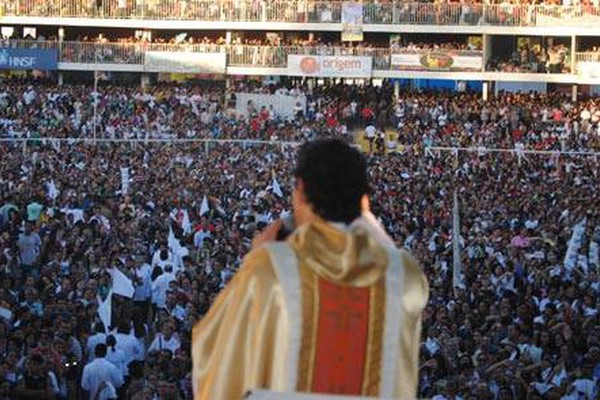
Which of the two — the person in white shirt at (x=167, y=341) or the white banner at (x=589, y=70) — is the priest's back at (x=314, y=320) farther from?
the white banner at (x=589, y=70)

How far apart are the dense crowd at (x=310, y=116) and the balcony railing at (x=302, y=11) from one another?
8.48ft

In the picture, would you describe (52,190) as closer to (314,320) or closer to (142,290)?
(142,290)

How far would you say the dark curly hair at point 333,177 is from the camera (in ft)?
15.0

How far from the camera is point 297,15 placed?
5528 cm

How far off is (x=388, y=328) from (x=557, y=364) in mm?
7263

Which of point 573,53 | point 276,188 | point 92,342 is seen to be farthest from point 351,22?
point 92,342

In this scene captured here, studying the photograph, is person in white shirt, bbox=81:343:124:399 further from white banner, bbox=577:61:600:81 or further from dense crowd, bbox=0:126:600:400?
white banner, bbox=577:61:600:81

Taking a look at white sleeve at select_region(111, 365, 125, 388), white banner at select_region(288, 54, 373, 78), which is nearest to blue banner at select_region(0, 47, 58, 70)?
white banner at select_region(288, 54, 373, 78)

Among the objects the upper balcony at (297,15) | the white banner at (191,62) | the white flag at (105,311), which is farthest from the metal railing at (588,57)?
the white flag at (105,311)

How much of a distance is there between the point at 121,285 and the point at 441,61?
39390mm

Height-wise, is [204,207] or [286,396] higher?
A: [286,396]

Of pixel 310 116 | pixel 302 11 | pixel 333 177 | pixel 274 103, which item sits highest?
pixel 333 177

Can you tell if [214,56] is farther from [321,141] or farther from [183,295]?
[321,141]

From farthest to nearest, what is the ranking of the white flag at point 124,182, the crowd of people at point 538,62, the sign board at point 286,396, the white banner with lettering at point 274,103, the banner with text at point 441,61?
the banner with text at point 441,61 → the crowd of people at point 538,62 → the white banner with lettering at point 274,103 → the white flag at point 124,182 → the sign board at point 286,396
